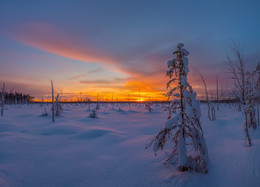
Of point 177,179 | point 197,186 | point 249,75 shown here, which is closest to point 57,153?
point 177,179

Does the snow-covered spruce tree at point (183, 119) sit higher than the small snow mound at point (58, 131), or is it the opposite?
the snow-covered spruce tree at point (183, 119)

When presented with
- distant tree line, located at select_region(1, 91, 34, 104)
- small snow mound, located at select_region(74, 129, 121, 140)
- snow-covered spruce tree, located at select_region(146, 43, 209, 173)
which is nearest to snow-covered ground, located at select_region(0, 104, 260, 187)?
snow-covered spruce tree, located at select_region(146, 43, 209, 173)

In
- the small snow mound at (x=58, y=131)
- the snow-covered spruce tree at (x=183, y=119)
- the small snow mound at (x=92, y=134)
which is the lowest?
the small snow mound at (x=92, y=134)

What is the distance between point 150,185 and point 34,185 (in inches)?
112

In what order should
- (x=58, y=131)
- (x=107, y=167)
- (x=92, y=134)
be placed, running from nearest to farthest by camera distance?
(x=107, y=167), (x=92, y=134), (x=58, y=131)

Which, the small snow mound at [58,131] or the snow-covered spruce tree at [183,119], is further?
the small snow mound at [58,131]

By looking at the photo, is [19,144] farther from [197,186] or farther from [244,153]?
[244,153]

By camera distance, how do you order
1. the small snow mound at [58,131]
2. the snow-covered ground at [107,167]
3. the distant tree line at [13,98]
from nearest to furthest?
1. the snow-covered ground at [107,167]
2. the small snow mound at [58,131]
3. the distant tree line at [13,98]

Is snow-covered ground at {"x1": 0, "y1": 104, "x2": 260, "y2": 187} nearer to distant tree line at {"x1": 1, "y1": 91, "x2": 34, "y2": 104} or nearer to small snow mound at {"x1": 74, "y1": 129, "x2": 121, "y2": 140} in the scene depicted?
small snow mound at {"x1": 74, "y1": 129, "x2": 121, "y2": 140}

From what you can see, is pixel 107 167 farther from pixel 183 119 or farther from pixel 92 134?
pixel 92 134

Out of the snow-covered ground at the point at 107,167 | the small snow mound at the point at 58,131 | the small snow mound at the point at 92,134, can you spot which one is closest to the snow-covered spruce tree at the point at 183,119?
the snow-covered ground at the point at 107,167

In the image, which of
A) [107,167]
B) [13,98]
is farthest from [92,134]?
[13,98]

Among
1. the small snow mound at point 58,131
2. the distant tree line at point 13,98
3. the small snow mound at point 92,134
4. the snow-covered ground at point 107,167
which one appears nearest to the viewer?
the snow-covered ground at point 107,167

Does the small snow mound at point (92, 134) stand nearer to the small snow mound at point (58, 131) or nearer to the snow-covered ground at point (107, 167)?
the small snow mound at point (58, 131)
